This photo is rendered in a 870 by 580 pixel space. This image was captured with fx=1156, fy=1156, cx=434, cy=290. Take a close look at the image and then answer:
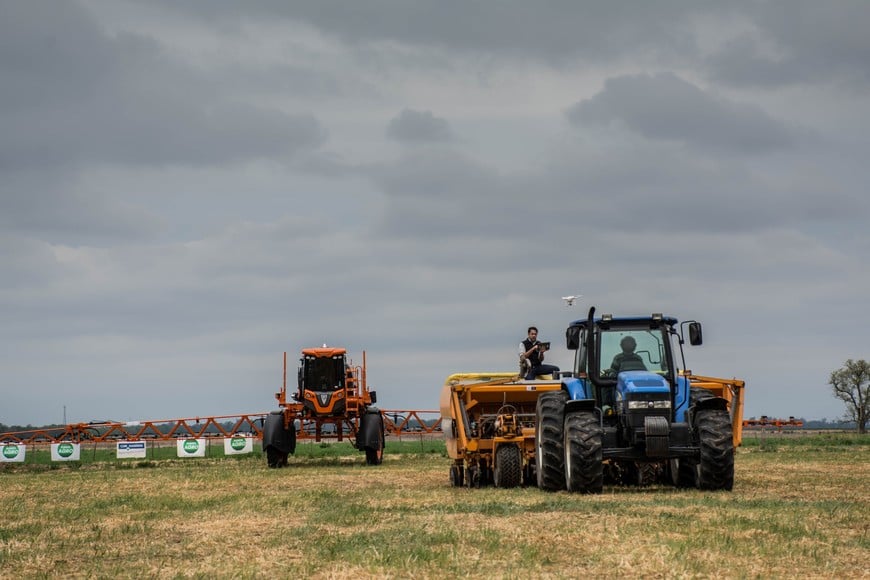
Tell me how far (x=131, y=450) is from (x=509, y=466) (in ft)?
Result: 79.8

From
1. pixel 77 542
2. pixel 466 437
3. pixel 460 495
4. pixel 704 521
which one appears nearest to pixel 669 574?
pixel 704 521

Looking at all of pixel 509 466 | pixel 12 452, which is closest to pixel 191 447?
pixel 12 452

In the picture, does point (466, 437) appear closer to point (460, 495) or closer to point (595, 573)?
point (460, 495)

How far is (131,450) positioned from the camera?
39406 mm

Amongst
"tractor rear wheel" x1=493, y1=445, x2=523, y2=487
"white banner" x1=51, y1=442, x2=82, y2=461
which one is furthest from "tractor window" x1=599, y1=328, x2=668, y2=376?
"white banner" x1=51, y1=442, x2=82, y2=461

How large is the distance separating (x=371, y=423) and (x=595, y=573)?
67.3 feet

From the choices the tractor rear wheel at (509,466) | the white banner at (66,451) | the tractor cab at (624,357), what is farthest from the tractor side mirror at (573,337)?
the white banner at (66,451)

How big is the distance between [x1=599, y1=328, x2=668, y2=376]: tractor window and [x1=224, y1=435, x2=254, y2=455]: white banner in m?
25.2

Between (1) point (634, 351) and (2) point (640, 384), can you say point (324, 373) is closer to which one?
(1) point (634, 351)

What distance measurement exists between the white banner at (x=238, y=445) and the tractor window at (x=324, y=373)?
10960 mm

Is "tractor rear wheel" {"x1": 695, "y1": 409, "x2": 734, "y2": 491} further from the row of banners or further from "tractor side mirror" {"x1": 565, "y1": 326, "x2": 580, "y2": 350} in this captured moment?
the row of banners

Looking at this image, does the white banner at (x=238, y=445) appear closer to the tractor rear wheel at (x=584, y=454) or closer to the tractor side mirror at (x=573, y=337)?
the tractor side mirror at (x=573, y=337)

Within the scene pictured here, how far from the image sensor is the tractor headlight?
16.3 metres

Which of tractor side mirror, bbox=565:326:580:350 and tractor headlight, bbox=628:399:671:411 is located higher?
tractor side mirror, bbox=565:326:580:350
